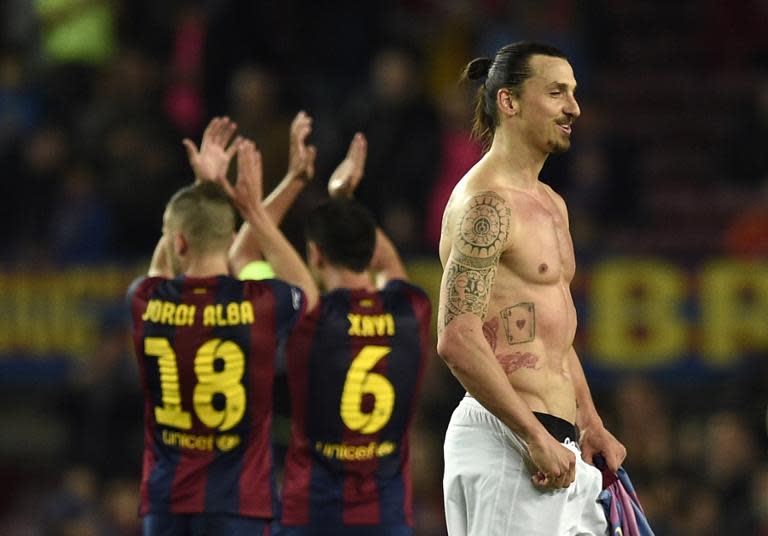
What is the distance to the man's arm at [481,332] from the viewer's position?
195 inches

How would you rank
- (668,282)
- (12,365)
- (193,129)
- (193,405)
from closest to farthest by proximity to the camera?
1. (193,405)
2. (668,282)
3. (12,365)
4. (193,129)

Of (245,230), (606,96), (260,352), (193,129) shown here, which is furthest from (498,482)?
(606,96)

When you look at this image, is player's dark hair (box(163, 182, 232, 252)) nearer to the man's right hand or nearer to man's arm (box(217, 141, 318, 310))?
man's arm (box(217, 141, 318, 310))

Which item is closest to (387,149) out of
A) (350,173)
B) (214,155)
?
(350,173)

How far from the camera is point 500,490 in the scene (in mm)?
5160

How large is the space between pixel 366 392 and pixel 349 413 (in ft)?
0.35

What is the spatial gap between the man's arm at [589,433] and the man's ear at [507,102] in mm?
830

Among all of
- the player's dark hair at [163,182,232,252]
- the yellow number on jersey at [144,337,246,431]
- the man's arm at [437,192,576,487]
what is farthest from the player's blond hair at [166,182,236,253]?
the man's arm at [437,192,576,487]

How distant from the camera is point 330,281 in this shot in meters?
6.63

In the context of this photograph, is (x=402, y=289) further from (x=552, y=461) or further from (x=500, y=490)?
(x=552, y=461)

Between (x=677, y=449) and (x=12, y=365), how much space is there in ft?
15.1

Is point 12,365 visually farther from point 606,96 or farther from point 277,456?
point 606,96

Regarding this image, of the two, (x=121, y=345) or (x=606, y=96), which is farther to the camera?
(x=606, y=96)

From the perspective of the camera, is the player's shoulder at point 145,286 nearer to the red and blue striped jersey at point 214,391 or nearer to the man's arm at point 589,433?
the red and blue striped jersey at point 214,391
